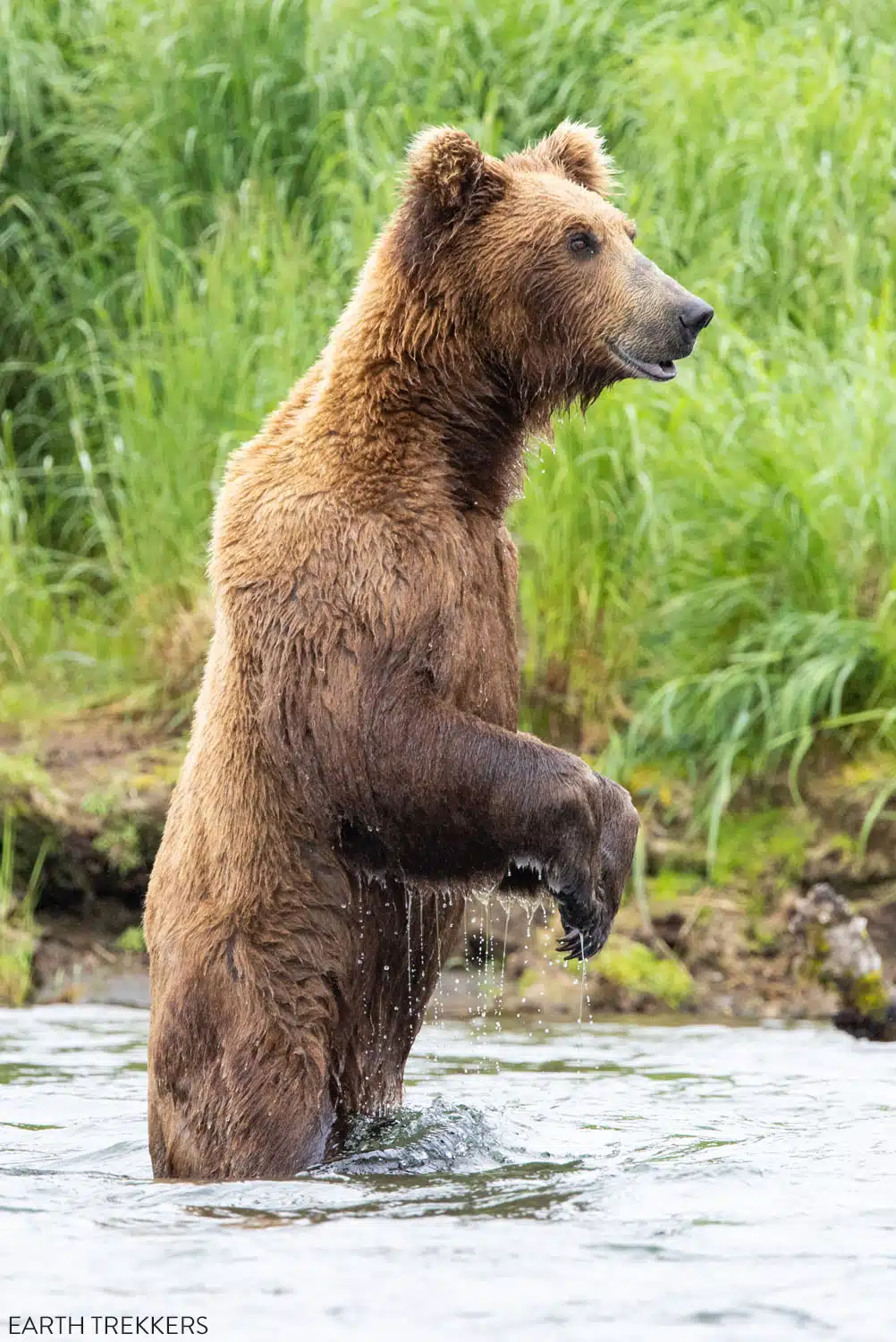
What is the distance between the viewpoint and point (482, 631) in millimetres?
3912

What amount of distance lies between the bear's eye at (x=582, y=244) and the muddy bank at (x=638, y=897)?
108 inches

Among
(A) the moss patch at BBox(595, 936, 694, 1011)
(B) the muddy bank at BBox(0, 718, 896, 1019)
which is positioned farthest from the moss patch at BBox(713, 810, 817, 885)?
(A) the moss patch at BBox(595, 936, 694, 1011)

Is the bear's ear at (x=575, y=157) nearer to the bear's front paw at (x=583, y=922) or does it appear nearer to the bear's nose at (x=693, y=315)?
the bear's nose at (x=693, y=315)

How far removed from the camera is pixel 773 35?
8992 mm

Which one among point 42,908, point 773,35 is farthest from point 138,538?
point 773,35

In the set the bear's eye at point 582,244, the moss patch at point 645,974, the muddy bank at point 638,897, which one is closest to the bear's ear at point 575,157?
the bear's eye at point 582,244

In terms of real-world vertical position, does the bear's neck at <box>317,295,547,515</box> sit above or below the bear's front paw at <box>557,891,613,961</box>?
above

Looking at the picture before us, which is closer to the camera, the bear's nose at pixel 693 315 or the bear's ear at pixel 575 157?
the bear's nose at pixel 693 315

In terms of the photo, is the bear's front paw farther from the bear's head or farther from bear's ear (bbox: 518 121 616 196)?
bear's ear (bbox: 518 121 616 196)

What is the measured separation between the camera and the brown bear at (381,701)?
3770 millimetres

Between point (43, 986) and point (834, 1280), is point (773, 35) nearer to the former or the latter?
point (43, 986)

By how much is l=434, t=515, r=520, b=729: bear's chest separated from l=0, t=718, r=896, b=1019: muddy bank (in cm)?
237

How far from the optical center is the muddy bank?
6473 millimetres

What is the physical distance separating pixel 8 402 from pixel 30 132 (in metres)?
1.26
